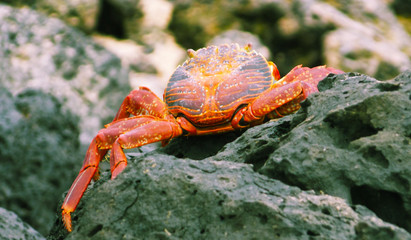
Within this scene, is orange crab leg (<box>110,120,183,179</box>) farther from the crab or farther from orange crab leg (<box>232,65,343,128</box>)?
orange crab leg (<box>232,65,343,128</box>)

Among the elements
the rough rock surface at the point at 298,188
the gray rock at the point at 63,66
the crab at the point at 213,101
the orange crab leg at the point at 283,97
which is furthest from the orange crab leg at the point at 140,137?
the gray rock at the point at 63,66

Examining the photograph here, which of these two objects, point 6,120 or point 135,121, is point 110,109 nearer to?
point 6,120

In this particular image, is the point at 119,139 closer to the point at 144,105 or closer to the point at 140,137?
the point at 140,137

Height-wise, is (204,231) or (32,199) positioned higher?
(204,231)

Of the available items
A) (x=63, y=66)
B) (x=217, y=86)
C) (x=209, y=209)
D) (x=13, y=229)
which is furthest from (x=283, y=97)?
(x=63, y=66)

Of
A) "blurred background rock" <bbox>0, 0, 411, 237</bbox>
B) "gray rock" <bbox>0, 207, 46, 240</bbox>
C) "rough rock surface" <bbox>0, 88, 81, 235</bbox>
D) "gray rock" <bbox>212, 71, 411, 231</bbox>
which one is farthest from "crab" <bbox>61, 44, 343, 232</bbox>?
"blurred background rock" <bbox>0, 0, 411, 237</bbox>

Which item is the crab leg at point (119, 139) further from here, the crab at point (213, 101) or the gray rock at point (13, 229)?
the gray rock at point (13, 229)

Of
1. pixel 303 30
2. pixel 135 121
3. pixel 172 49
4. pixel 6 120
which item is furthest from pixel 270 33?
pixel 135 121
